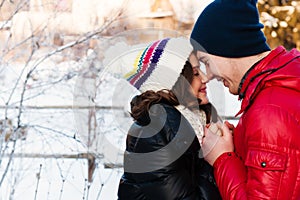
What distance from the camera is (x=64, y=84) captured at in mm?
4473

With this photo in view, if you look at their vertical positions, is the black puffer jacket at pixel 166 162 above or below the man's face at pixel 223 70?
below

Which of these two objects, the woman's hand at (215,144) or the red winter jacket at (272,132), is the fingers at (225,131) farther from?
the red winter jacket at (272,132)

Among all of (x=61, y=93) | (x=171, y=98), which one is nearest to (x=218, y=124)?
(x=171, y=98)

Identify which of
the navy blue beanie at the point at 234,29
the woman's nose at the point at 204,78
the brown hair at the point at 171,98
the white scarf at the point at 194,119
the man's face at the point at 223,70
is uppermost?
the navy blue beanie at the point at 234,29

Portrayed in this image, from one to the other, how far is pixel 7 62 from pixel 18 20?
544 mm

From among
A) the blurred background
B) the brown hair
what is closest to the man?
the brown hair

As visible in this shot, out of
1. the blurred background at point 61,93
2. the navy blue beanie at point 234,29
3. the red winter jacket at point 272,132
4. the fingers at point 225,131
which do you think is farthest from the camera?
the blurred background at point 61,93

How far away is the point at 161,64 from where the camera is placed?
5.49 ft

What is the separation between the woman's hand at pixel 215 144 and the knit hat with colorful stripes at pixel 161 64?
21 centimetres

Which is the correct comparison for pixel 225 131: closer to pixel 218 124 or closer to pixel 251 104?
pixel 218 124

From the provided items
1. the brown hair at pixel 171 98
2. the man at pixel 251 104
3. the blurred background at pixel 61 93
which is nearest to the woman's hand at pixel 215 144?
the man at pixel 251 104

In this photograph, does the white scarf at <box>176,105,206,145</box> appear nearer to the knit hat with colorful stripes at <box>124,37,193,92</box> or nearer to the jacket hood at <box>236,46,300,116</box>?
the knit hat with colorful stripes at <box>124,37,193,92</box>

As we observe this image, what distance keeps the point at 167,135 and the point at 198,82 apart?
0.90 ft

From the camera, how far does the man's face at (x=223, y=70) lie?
1.57m
